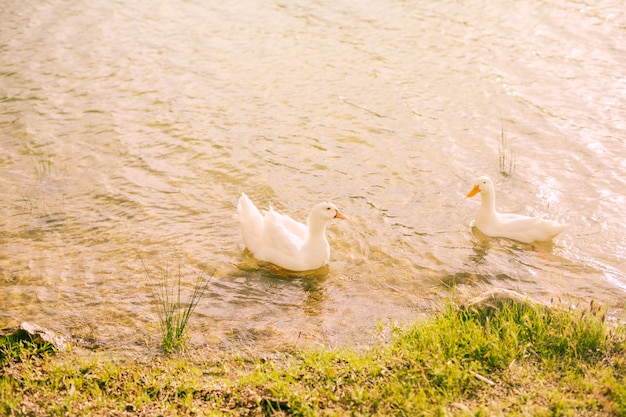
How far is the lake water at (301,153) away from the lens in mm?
6797

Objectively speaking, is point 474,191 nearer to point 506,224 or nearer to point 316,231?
point 506,224

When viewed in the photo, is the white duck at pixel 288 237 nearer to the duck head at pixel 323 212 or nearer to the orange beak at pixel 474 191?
the duck head at pixel 323 212

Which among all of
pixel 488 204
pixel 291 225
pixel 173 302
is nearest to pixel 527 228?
pixel 488 204

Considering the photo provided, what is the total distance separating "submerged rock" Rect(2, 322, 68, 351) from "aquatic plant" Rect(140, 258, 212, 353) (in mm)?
882

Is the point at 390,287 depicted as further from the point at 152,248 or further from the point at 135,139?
the point at 135,139

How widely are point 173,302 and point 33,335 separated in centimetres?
140

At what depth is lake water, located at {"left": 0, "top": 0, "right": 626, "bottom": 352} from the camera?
22.3ft

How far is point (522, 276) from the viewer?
724 centimetres

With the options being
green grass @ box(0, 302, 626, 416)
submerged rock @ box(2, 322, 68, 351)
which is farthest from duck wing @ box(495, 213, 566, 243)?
submerged rock @ box(2, 322, 68, 351)

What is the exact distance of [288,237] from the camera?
24.6ft

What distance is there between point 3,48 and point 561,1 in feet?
41.8

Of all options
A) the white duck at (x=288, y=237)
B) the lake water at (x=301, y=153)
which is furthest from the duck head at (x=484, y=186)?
the white duck at (x=288, y=237)

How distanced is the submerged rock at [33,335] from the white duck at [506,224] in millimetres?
5093

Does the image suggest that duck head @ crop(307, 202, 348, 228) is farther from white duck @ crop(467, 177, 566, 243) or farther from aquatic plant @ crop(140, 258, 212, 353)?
white duck @ crop(467, 177, 566, 243)
